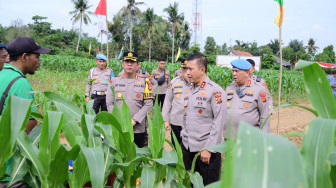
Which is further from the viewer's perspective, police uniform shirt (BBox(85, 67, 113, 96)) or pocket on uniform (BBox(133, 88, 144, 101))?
police uniform shirt (BBox(85, 67, 113, 96))

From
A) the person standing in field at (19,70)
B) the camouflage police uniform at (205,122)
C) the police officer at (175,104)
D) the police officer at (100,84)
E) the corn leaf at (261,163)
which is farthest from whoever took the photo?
the police officer at (100,84)

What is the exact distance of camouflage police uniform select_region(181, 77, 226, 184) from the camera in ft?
8.93

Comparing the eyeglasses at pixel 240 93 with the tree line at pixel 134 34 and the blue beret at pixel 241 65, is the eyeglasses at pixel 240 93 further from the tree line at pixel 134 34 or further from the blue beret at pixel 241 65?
the tree line at pixel 134 34

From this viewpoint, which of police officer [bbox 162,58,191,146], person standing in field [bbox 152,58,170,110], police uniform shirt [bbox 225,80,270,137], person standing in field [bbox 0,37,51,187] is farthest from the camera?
person standing in field [bbox 152,58,170,110]

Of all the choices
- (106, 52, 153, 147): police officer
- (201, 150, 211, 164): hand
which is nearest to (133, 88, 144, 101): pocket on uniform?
(106, 52, 153, 147): police officer

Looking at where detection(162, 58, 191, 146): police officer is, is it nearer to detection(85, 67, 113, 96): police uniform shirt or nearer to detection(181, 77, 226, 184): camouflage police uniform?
detection(181, 77, 226, 184): camouflage police uniform

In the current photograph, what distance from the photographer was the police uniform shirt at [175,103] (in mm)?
4031

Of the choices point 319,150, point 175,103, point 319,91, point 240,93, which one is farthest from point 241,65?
point 319,150

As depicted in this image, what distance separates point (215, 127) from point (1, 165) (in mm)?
1970

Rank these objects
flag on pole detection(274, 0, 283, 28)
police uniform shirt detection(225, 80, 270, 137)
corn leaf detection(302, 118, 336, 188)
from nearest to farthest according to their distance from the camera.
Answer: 1. corn leaf detection(302, 118, 336, 188)
2. police uniform shirt detection(225, 80, 270, 137)
3. flag on pole detection(274, 0, 283, 28)

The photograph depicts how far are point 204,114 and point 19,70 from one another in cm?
171

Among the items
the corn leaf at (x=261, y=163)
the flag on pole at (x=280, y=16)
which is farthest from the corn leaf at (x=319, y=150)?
the flag on pole at (x=280, y=16)

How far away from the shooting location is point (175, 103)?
4.05 meters

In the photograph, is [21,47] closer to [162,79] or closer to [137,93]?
[137,93]
